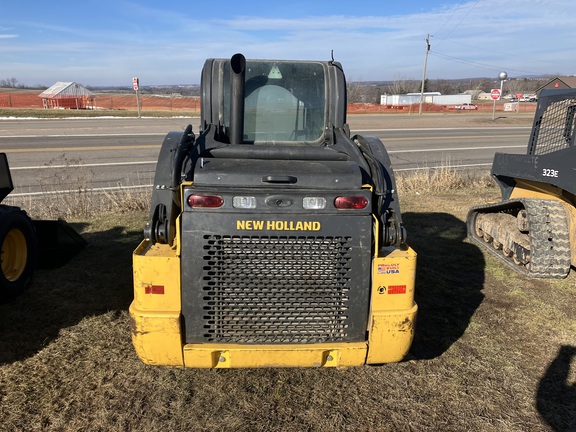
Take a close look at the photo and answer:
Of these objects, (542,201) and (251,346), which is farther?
(542,201)

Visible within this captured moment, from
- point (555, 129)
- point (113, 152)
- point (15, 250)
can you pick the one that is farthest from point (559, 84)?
Answer: point (113, 152)

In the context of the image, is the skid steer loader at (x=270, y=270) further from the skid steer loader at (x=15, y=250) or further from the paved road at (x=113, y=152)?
the paved road at (x=113, y=152)

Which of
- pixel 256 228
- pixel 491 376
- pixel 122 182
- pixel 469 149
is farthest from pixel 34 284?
pixel 469 149

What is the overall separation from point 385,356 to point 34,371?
2703 millimetres

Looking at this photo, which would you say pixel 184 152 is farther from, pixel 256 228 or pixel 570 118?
pixel 570 118

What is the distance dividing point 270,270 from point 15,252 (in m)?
3.41

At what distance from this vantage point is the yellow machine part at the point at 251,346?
3.14m

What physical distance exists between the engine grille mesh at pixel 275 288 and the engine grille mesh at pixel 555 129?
379cm

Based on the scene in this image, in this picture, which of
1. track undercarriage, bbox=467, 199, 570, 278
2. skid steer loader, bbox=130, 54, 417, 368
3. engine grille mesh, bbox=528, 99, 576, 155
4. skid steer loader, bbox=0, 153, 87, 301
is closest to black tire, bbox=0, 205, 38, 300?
skid steer loader, bbox=0, 153, 87, 301

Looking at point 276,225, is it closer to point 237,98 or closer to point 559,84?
point 237,98

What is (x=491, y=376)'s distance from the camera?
12.4ft

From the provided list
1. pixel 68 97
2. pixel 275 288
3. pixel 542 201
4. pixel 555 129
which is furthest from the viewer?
pixel 68 97

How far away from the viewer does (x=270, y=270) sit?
3189 millimetres

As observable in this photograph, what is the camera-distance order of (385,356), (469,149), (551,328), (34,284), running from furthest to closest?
(469,149), (34,284), (551,328), (385,356)
